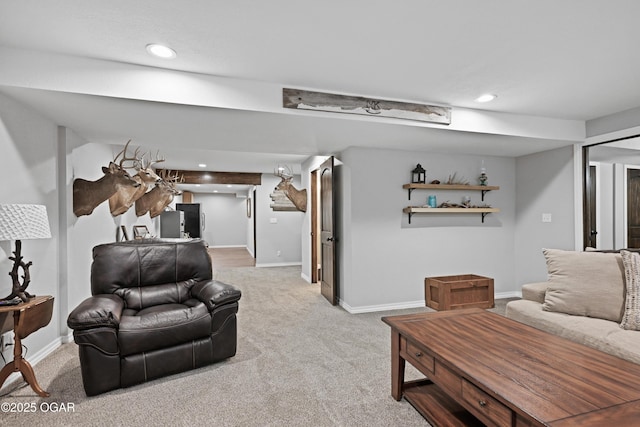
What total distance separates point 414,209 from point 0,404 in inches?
163

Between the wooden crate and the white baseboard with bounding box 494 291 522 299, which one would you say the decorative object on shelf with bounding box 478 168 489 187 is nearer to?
the wooden crate

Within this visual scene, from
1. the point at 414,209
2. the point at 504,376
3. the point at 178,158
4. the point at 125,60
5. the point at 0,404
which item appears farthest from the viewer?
the point at 178,158

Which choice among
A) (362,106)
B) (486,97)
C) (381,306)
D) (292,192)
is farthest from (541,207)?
(292,192)

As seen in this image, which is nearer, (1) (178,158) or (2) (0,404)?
(2) (0,404)

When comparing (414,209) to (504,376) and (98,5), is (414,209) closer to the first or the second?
(504,376)

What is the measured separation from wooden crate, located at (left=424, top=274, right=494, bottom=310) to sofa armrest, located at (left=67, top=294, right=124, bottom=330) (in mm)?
3280

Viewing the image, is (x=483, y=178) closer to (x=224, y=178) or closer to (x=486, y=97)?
(x=486, y=97)

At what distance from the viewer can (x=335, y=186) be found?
4594 mm

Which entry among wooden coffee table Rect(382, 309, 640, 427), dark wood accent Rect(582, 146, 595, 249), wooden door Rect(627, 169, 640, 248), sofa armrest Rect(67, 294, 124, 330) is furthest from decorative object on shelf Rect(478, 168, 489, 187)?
sofa armrest Rect(67, 294, 124, 330)

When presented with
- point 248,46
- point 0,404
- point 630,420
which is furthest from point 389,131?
point 0,404

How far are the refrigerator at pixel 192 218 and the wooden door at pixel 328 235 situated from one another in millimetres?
6867

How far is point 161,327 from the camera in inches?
91.5

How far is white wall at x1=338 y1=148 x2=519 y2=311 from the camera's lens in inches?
164

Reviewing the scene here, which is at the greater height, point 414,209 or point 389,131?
point 389,131
